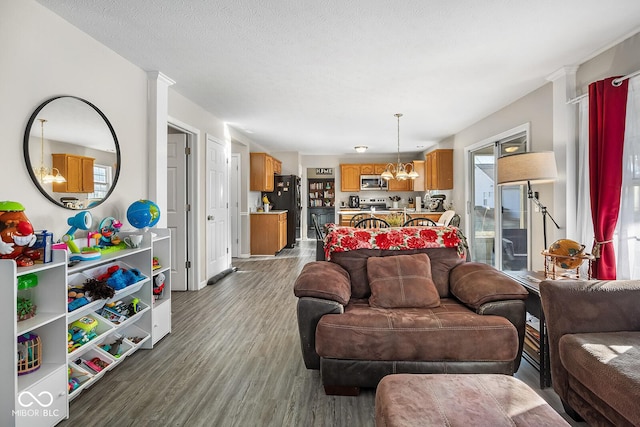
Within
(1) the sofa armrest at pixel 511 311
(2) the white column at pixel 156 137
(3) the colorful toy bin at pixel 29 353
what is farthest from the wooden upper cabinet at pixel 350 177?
(3) the colorful toy bin at pixel 29 353

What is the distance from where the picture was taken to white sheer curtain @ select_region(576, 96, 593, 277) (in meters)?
3.05

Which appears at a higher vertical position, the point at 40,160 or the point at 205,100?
the point at 205,100

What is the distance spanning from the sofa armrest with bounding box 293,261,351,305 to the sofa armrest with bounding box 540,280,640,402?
1.18 metres

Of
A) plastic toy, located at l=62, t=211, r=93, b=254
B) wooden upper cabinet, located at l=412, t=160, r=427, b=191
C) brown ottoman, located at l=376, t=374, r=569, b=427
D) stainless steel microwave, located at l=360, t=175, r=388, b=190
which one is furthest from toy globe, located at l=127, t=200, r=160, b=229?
stainless steel microwave, located at l=360, t=175, r=388, b=190

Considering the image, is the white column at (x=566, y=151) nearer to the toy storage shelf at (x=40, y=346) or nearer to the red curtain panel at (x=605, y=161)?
the red curtain panel at (x=605, y=161)

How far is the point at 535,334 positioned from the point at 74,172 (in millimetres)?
3539

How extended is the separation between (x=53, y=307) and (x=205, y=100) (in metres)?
3.15

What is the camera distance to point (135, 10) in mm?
2350

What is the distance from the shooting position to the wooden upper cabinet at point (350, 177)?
945 centimetres

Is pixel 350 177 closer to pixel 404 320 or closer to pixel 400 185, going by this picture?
pixel 400 185

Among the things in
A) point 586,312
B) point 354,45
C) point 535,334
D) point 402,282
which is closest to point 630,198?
point 535,334

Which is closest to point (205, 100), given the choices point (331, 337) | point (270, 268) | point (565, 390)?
point (270, 268)

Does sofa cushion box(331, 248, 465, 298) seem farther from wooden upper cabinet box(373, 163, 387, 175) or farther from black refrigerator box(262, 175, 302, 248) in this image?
wooden upper cabinet box(373, 163, 387, 175)

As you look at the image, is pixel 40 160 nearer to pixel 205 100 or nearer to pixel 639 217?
pixel 205 100
